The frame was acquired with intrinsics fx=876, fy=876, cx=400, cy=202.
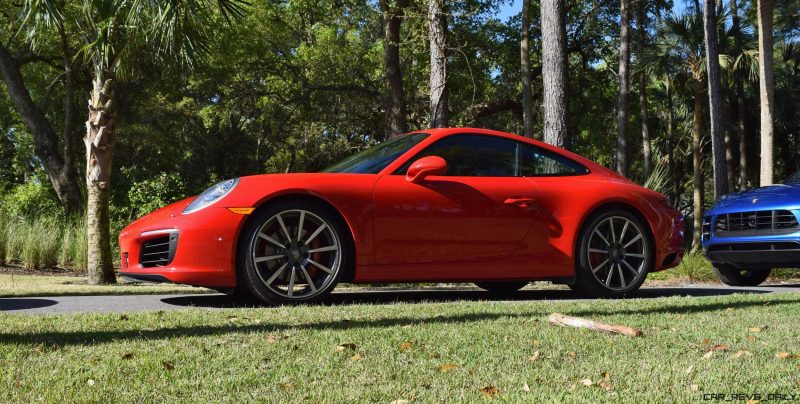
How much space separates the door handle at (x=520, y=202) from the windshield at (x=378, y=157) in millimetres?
868

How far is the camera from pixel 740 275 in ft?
34.8

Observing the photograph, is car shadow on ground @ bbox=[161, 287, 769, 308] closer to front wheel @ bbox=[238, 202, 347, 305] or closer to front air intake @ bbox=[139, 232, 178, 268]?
front wheel @ bbox=[238, 202, 347, 305]

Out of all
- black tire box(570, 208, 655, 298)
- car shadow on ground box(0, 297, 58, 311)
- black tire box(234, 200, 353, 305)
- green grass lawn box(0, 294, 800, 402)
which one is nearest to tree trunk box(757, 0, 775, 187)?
black tire box(570, 208, 655, 298)

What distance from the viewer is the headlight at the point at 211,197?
6359 mm

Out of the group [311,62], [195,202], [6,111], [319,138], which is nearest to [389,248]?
[195,202]

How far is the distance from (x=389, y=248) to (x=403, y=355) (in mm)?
2650

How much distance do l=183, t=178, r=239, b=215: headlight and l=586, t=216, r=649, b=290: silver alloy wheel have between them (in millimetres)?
3063

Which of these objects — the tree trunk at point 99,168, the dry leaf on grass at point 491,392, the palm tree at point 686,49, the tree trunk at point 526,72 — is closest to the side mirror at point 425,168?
the dry leaf on grass at point 491,392

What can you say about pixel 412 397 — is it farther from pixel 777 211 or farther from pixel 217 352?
pixel 777 211

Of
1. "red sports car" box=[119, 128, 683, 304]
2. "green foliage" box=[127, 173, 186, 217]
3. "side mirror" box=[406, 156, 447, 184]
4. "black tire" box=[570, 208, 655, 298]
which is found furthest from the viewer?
"green foliage" box=[127, 173, 186, 217]

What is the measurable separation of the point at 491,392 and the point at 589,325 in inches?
74.8

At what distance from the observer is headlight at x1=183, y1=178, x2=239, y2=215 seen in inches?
250

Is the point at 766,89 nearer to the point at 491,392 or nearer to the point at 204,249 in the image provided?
the point at 204,249

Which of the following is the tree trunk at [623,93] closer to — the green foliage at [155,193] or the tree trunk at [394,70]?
the tree trunk at [394,70]
